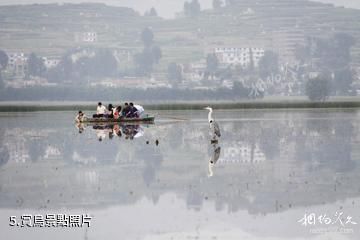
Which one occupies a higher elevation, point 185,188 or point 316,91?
point 316,91

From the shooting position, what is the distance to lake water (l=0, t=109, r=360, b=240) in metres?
15.5

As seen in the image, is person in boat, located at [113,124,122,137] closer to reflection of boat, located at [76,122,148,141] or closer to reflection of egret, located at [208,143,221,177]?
reflection of boat, located at [76,122,148,141]

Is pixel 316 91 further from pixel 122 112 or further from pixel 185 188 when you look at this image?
pixel 185 188

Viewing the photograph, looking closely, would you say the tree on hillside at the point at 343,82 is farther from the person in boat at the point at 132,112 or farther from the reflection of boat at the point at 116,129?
the reflection of boat at the point at 116,129

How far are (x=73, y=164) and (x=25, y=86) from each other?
17076 cm

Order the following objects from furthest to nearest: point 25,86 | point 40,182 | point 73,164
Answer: point 25,86
point 73,164
point 40,182

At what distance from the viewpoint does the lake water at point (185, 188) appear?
15.5 m

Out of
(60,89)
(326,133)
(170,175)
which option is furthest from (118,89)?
→ (170,175)

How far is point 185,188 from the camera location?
2003 cm

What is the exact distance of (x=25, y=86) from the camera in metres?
194

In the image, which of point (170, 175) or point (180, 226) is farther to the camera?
point (170, 175)

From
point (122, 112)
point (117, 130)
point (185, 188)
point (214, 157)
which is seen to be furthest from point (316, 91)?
point (185, 188)

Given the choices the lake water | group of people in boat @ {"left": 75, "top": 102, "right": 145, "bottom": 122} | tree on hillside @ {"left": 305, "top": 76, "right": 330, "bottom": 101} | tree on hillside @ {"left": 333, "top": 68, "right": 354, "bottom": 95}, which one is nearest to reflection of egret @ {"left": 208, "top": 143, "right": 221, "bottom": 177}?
the lake water

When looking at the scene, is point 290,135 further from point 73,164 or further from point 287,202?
point 287,202
